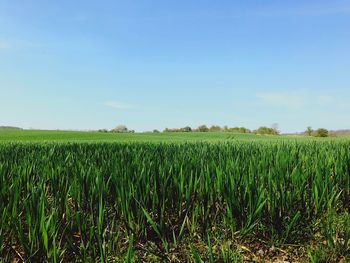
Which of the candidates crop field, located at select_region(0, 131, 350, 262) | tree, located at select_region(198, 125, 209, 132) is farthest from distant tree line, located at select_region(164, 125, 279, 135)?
crop field, located at select_region(0, 131, 350, 262)

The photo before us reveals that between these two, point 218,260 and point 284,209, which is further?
point 284,209

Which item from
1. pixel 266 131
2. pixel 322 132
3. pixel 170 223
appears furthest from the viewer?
pixel 266 131

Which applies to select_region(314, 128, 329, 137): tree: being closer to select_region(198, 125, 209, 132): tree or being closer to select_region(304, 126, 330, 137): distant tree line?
select_region(304, 126, 330, 137): distant tree line

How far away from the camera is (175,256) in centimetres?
222

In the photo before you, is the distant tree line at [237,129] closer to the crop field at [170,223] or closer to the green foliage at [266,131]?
the green foliage at [266,131]

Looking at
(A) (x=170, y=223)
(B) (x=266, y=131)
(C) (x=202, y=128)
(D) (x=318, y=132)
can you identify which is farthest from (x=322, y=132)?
(A) (x=170, y=223)

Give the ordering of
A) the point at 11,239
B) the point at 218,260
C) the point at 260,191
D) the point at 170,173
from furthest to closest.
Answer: the point at 170,173 → the point at 260,191 → the point at 11,239 → the point at 218,260

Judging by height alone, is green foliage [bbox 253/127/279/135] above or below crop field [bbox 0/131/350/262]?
above

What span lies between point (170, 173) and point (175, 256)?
80cm

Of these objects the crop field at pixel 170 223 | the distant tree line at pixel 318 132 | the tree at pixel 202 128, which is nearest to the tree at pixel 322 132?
the distant tree line at pixel 318 132

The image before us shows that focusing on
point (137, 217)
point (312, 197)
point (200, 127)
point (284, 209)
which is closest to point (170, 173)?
point (137, 217)

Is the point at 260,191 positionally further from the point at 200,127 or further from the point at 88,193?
the point at 200,127

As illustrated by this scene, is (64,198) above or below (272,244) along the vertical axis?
above

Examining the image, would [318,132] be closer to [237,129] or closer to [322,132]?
[322,132]
